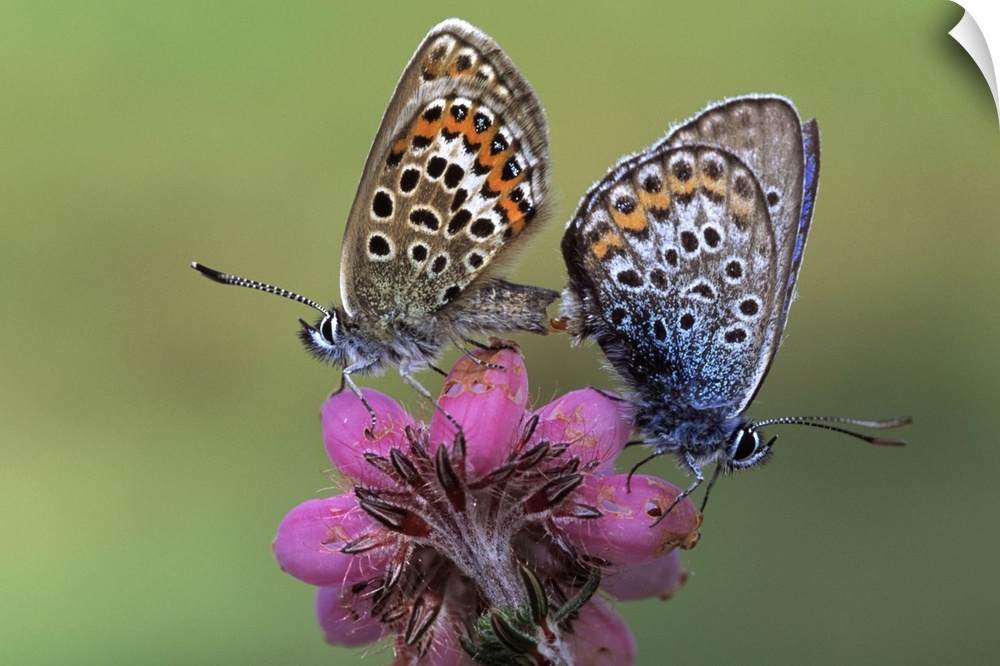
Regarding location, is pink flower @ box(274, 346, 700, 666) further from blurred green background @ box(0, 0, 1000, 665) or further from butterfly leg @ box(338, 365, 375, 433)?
blurred green background @ box(0, 0, 1000, 665)

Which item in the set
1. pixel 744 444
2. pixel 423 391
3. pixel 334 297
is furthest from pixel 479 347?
pixel 334 297

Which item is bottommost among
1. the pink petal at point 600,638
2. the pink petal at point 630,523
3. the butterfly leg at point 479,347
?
the pink petal at point 600,638

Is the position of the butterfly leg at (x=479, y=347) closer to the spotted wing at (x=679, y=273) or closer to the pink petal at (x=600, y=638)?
the spotted wing at (x=679, y=273)

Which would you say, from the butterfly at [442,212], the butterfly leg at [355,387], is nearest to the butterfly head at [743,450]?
the butterfly at [442,212]

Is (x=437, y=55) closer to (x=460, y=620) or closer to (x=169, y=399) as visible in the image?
(x=460, y=620)

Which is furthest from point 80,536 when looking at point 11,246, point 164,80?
point 164,80

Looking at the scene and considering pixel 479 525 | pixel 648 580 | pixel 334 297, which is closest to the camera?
pixel 479 525

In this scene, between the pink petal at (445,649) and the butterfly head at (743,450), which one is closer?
the pink petal at (445,649)

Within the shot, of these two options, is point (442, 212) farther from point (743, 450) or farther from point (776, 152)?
point (743, 450)
